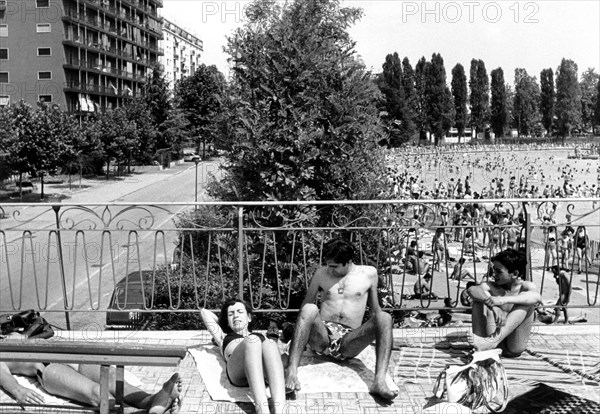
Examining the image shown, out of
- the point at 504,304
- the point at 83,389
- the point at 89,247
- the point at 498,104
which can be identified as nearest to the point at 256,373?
the point at 83,389

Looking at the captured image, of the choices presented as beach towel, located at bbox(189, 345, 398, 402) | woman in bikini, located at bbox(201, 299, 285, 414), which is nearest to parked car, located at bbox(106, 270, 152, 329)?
beach towel, located at bbox(189, 345, 398, 402)

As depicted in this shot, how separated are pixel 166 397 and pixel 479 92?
12939 cm

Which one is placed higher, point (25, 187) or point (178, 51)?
point (178, 51)

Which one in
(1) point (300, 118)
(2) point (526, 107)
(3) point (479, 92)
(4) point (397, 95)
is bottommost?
(1) point (300, 118)

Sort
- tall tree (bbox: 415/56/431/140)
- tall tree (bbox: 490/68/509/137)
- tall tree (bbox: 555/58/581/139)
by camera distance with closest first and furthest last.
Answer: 1. tall tree (bbox: 415/56/431/140)
2. tall tree (bbox: 490/68/509/137)
3. tall tree (bbox: 555/58/581/139)

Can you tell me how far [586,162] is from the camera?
107062 millimetres

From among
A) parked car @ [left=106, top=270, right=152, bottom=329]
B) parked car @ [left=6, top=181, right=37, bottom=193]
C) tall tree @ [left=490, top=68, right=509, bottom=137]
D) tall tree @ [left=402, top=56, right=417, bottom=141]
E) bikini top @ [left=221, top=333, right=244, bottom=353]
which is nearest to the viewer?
bikini top @ [left=221, top=333, right=244, bottom=353]

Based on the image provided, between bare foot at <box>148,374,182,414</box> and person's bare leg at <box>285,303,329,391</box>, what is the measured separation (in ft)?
2.68

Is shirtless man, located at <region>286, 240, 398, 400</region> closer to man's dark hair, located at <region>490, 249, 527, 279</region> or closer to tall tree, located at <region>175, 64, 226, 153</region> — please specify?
man's dark hair, located at <region>490, 249, 527, 279</region>

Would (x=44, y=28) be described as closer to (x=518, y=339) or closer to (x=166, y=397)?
(x=518, y=339)

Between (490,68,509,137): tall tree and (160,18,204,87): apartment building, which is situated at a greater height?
(160,18,204,87): apartment building

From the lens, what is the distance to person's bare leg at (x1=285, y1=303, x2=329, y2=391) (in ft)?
16.4

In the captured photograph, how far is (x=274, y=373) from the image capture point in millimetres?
4648

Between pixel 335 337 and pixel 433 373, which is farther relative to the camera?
pixel 433 373
